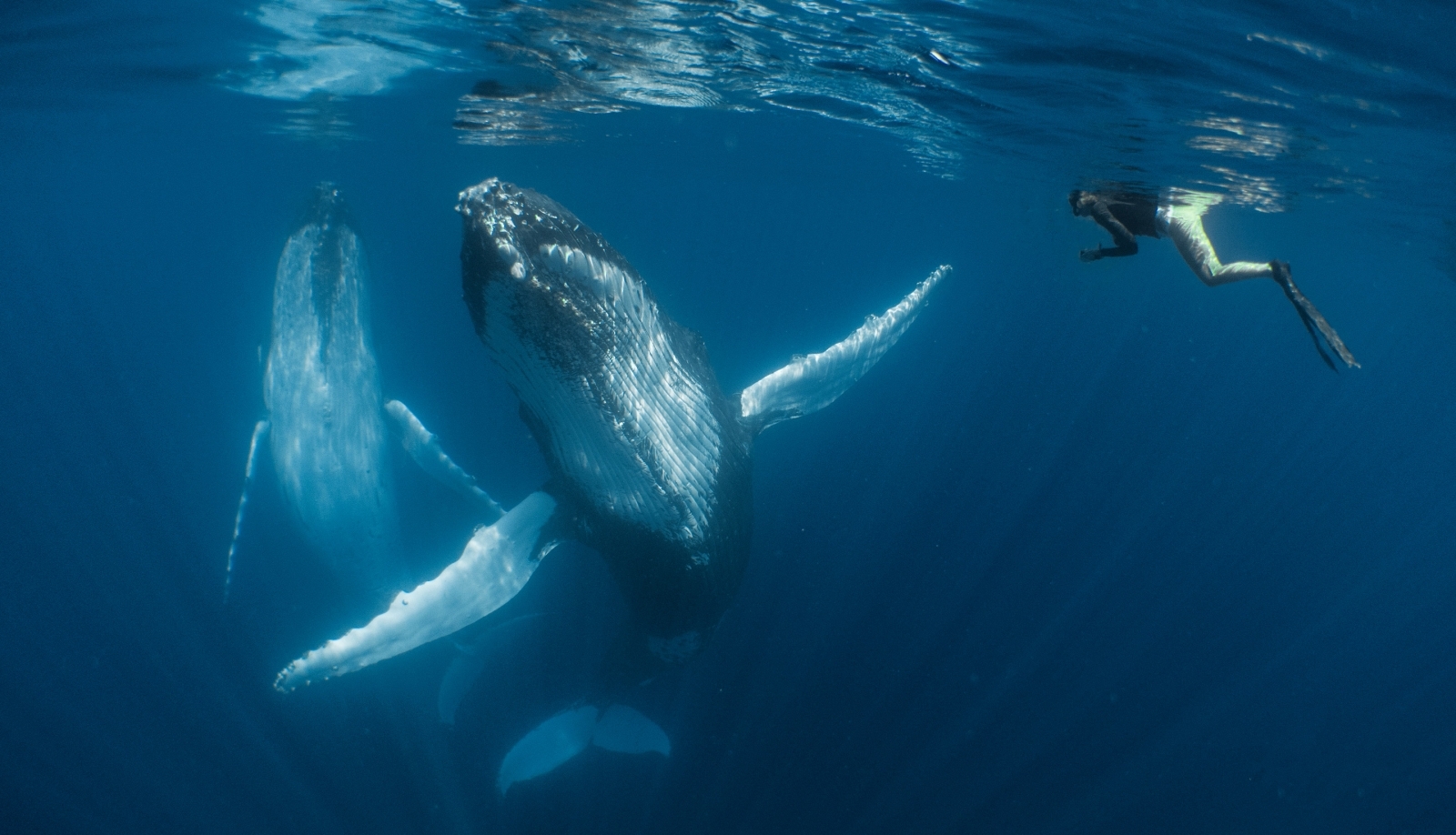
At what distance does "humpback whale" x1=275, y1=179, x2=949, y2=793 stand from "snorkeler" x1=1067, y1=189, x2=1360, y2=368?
3.07 m

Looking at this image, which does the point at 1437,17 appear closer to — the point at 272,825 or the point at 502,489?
the point at 502,489

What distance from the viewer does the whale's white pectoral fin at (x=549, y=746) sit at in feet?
24.8

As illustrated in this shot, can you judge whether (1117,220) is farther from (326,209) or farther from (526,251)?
(326,209)

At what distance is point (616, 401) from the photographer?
419 cm

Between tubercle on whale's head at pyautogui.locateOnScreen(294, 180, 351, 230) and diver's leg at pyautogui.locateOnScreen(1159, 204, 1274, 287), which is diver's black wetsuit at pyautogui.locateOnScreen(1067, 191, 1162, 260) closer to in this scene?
→ diver's leg at pyautogui.locateOnScreen(1159, 204, 1274, 287)

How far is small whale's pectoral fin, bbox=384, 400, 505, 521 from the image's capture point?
310 inches

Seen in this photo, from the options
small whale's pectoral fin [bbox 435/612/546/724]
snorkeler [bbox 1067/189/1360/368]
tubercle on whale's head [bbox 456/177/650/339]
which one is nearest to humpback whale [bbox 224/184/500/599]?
small whale's pectoral fin [bbox 435/612/546/724]

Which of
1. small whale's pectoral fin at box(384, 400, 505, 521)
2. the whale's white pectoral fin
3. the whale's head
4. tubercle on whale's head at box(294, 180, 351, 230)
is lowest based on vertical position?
the whale's white pectoral fin

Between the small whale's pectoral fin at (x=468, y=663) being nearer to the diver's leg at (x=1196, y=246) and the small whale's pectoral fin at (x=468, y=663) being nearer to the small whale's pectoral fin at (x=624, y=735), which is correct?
the small whale's pectoral fin at (x=624, y=735)

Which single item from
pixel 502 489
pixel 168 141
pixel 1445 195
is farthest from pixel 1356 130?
pixel 168 141

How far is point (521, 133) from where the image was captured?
62.1 ft

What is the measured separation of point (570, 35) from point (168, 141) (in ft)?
80.0

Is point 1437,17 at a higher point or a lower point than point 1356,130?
higher

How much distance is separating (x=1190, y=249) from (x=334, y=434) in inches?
387
